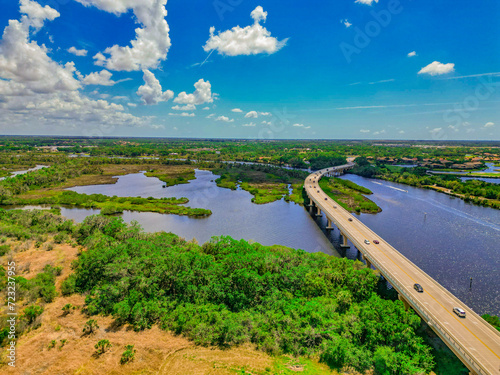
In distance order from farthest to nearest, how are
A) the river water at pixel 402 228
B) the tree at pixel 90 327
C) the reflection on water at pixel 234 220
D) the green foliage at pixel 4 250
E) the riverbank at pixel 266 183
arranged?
the riverbank at pixel 266 183 < the reflection on water at pixel 234 220 < the river water at pixel 402 228 < the green foliage at pixel 4 250 < the tree at pixel 90 327

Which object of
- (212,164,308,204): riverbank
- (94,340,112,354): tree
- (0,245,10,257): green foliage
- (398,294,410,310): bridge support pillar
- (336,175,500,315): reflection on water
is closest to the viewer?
(94,340,112,354): tree

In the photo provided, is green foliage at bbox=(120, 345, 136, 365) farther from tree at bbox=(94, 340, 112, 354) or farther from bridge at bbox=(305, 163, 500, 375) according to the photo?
bridge at bbox=(305, 163, 500, 375)

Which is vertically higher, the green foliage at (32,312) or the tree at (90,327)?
the green foliage at (32,312)

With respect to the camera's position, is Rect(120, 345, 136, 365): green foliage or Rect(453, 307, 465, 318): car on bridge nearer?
Rect(120, 345, 136, 365): green foliage

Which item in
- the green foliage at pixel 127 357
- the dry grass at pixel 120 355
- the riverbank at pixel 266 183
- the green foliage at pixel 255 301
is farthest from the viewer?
the riverbank at pixel 266 183

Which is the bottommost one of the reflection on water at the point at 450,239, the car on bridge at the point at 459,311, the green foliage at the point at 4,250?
the reflection on water at the point at 450,239

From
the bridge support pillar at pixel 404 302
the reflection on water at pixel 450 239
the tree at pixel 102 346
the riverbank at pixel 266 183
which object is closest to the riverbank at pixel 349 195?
the reflection on water at pixel 450 239

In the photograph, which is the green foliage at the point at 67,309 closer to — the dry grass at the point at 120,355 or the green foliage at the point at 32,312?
the dry grass at the point at 120,355

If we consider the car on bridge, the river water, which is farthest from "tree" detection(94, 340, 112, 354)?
the car on bridge
